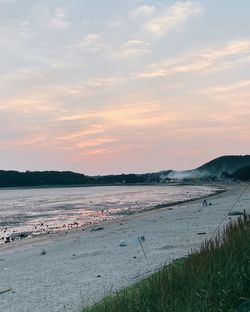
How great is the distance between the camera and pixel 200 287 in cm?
566

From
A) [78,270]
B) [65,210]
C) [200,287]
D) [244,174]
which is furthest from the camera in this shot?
[244,174]

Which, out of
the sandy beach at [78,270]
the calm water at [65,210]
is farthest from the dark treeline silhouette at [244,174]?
the calm water at [65,210]

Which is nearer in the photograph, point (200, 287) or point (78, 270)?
point (200, 287)

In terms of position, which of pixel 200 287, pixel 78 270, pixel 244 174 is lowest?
pixel 78 270

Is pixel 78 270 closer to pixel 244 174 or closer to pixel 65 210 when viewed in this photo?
pixel 65 210

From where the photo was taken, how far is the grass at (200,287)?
212 inches

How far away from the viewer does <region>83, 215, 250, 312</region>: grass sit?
5.38 m

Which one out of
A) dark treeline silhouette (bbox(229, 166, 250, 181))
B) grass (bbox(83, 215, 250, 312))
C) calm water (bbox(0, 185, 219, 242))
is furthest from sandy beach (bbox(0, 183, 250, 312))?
calm water (bbox(0, 185, 219, 242))

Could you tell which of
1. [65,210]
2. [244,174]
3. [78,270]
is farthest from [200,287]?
[244,174]

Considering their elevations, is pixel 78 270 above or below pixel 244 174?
below

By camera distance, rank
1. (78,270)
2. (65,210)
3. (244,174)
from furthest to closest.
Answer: (244,174) → (65,210) → (78,270)

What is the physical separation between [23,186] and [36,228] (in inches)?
6021

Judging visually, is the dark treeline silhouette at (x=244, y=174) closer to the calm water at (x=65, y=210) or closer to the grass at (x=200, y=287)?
the calm water at (x=65, y=210)

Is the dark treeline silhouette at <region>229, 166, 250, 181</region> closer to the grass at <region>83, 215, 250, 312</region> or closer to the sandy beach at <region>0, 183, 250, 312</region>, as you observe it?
the sandy beach at <region>0, 183, 250, 312</region>
